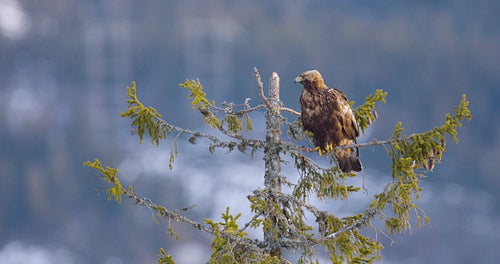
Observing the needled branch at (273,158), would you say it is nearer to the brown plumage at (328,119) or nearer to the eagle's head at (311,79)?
the brown plumage at (328,119)

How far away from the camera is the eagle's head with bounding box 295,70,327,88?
32.4 ft

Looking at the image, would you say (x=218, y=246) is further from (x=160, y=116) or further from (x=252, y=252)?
(x=160, y=116)

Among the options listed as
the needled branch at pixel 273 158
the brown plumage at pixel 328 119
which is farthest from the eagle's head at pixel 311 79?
the needled branch at pixel 273 158

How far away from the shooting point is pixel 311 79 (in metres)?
9.88

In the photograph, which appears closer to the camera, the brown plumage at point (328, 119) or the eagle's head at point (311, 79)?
the brown plumage at point (328, 119)

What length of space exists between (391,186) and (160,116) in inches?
181

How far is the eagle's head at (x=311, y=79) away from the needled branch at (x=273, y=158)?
0.83m

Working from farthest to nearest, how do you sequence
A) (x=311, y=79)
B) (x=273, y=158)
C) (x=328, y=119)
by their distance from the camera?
(x=273, y=158)
(x=311, y=79)
(x=328, y=119)

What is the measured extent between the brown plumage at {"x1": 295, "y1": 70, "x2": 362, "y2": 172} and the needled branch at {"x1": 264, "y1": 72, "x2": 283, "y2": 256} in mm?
689

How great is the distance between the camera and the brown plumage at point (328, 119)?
9664 millimetres

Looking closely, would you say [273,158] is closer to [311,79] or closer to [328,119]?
[328,119]

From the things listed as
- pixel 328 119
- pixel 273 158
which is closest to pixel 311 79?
pixel 328 119

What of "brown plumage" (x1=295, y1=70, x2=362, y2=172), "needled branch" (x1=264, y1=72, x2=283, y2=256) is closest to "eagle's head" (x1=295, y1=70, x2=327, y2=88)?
"brown plumage" (x1=295, y1=70, x2=362, y2=172)

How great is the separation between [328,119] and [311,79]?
2.92 ft
